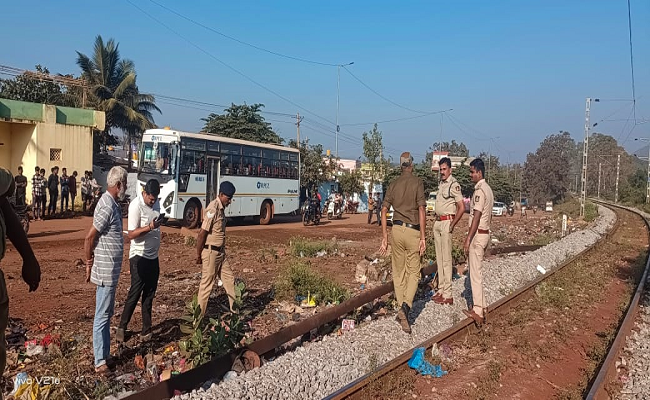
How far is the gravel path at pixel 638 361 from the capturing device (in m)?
5.34

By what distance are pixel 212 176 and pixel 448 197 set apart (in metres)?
13.1

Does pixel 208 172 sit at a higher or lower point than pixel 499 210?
higher

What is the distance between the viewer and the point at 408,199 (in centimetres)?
668

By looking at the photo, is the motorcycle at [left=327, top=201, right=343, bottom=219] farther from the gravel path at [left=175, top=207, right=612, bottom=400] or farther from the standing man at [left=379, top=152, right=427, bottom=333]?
the standing man at [left=379, top=152, right=427, bottom=333]

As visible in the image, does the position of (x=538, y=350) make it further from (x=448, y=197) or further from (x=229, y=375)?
(x=229, y=375)

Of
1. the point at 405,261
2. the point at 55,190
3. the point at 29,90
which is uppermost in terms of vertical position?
the point at 29,90

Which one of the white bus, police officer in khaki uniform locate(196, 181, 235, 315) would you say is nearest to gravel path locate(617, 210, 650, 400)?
police officer in khaki uniform locate(196, 181, 235, 315)

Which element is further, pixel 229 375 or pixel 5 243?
pixel 229 375

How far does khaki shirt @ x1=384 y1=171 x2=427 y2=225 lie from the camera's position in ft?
21.8

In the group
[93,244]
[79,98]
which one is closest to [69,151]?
[79,98]

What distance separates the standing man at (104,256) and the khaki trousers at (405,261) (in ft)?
11.0

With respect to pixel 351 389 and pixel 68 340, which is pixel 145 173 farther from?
pixel 351 389

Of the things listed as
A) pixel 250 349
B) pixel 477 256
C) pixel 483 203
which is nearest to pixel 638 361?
pixel 477 256

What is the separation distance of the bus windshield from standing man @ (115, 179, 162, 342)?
1231cm
